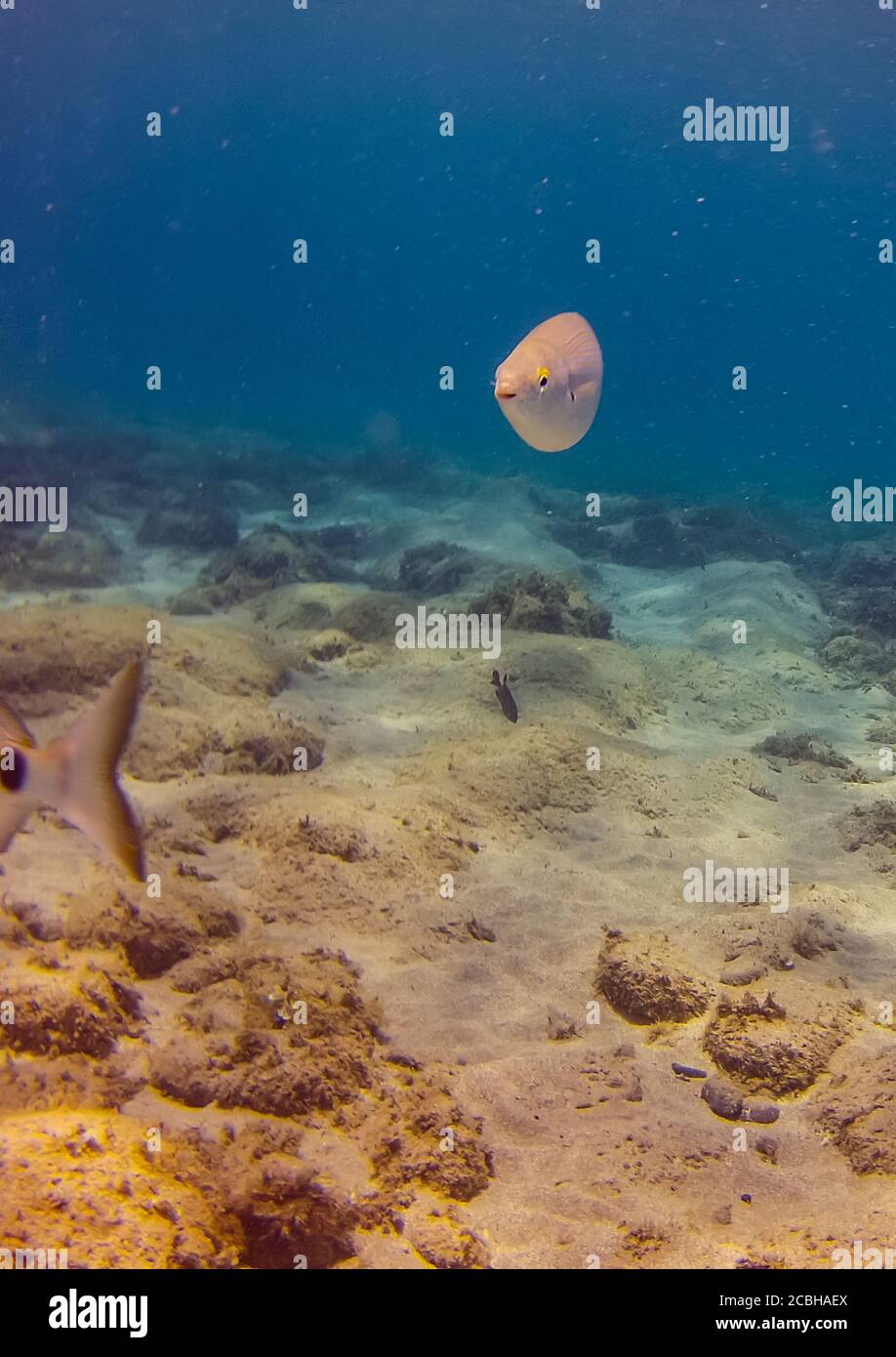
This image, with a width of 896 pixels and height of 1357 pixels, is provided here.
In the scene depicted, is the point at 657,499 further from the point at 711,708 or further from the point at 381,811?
the point at 381,811

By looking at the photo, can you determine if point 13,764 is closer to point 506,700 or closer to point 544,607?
point 506,700

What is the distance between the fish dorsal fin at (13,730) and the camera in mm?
2291

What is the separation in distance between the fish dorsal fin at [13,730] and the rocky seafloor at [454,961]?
Result: 138cm

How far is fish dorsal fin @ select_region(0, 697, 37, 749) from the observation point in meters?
2.29

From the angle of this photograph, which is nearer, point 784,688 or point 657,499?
point 784,688

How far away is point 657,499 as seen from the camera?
23984 millimetres

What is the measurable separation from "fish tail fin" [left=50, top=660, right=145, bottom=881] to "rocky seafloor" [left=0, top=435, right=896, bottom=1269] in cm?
119

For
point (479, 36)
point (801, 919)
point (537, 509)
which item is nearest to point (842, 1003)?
point (801, 919)

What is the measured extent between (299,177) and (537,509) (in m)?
179

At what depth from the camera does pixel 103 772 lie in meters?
2.23

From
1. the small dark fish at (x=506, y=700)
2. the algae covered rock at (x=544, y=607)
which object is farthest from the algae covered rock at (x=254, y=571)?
the small dark fish at (x=506, y=700)

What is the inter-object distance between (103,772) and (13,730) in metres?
0.35

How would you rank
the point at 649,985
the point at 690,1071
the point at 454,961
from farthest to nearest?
the point at 454,961 → the point at 649,985 → the point at 690,1071

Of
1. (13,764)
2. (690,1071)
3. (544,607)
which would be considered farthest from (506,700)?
(13,764)
